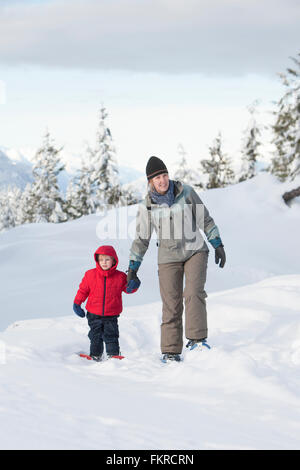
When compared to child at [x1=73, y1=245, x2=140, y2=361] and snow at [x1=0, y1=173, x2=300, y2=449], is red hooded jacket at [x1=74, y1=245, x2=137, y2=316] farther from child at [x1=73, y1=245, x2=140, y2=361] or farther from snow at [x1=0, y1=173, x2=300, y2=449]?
snow at [x1=0, y1=173, x2=300, y2=449]

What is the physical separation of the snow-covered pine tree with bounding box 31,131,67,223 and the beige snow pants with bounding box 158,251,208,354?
33.3 m

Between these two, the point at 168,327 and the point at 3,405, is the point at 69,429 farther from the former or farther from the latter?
the point at 168,327

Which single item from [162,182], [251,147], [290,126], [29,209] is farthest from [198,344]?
[29,209]

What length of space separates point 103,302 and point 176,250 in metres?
0.99

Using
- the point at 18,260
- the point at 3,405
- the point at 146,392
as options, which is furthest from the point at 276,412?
the point at 18,260

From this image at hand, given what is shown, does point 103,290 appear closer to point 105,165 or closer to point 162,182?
point 162,182

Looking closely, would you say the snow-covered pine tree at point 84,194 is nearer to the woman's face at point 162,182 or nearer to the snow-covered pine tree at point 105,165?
the snow-covered pine tree at point 105,165

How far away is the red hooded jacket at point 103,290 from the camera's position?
17.2 feet

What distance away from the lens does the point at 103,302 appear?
5246 millimetres

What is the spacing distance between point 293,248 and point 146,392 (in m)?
13.4

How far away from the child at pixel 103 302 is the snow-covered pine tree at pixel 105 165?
30812 millimetres

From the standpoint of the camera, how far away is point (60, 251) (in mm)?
13414

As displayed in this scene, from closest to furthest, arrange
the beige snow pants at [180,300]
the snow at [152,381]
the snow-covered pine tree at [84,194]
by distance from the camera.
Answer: the snow at [152,381]
the beige snow pants at [180,300]
the snow-covered pine tree at [84,194]

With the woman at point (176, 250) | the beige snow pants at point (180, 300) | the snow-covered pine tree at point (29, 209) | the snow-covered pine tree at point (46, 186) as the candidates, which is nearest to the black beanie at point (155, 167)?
the woman at point (176, 250)
